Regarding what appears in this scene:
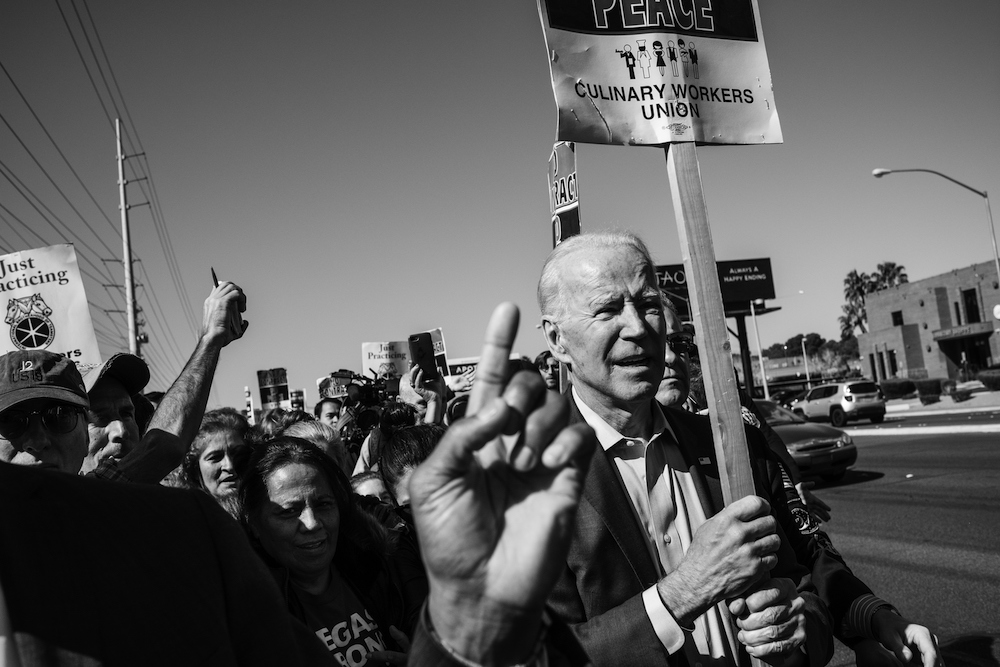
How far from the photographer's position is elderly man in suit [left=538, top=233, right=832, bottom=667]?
5.87 ft

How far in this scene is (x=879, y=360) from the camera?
194 feet

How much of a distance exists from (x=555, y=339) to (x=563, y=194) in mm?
2397

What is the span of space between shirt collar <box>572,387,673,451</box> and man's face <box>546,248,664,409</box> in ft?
0.23

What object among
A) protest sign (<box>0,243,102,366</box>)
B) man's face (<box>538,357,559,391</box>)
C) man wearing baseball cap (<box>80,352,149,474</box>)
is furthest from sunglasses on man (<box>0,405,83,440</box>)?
man's face (<box>538,357,559,391</box>)

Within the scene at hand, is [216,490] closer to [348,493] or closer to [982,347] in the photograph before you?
[348,493]

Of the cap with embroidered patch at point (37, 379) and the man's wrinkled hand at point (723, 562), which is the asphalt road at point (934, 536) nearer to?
the man's wrinkled hand at point (723, 562)

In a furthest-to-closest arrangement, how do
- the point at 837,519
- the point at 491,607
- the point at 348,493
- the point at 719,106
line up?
the point at 837,519 < the point at 348,493 < the point at 719,106 < the point at 491,607

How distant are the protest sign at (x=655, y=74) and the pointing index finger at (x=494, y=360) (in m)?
1.42

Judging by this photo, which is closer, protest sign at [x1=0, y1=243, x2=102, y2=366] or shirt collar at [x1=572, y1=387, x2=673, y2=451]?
shirt collar at [x1=572, y1=387, x2=673, y2=451]

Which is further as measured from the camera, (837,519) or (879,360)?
(879,360)

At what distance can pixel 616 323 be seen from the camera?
Result: 2188 millimetres

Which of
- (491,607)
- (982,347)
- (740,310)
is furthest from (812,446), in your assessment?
(982,347)

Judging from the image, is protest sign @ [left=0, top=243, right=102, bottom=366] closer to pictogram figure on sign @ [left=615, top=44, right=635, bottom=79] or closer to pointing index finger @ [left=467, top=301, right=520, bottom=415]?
pictogram figure on sign @ [left=615, top=44, right=635, bottom=79]

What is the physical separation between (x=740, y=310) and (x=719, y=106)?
3680 centimetres
